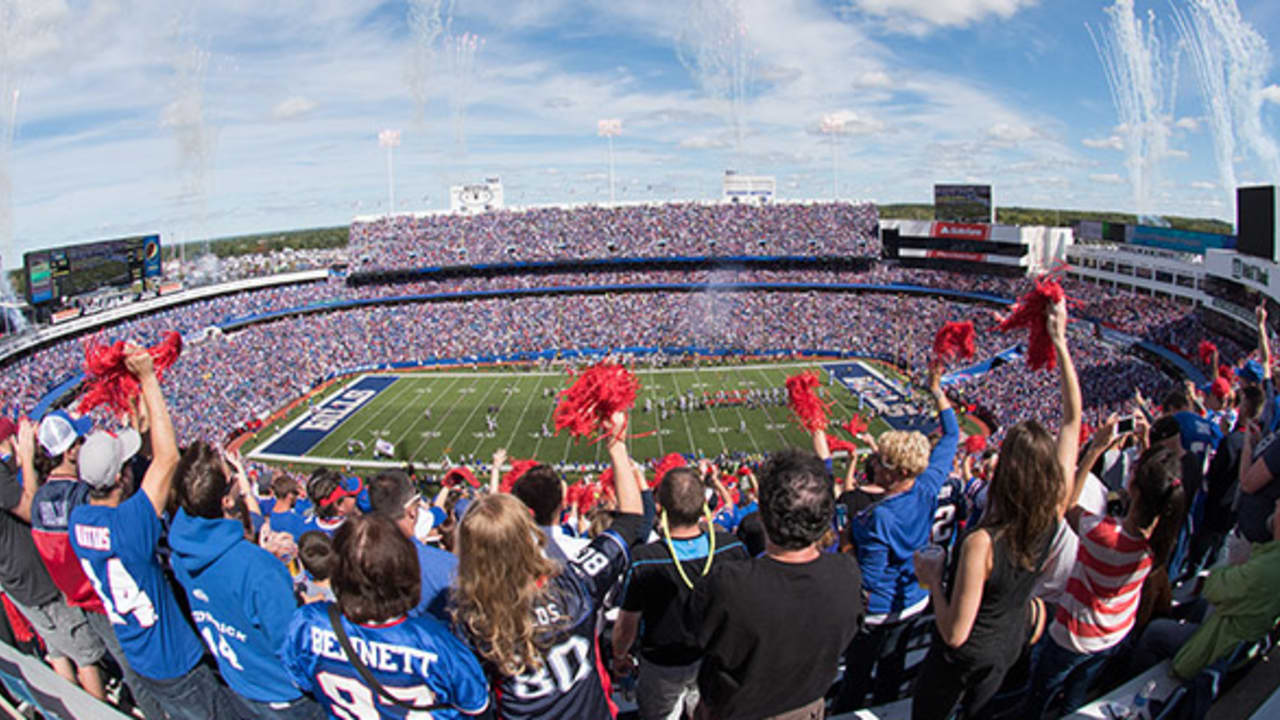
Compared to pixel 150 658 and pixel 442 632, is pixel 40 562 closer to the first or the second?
pixel 150 658

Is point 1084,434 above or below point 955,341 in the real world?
below

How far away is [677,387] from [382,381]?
15680 mm

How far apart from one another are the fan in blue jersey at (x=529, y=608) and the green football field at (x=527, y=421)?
18769mm

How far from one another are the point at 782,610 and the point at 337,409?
3325 centimetres

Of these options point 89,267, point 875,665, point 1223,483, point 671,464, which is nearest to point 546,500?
point 875,665

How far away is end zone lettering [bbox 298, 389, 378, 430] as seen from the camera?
30.2 m

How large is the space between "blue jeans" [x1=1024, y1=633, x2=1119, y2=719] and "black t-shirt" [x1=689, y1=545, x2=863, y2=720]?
1510mm

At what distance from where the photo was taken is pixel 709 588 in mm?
2365

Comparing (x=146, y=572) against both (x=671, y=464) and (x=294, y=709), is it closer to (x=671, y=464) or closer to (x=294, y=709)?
(x=294, y=709)

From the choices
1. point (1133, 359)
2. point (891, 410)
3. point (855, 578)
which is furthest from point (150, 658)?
point (1133, 359)

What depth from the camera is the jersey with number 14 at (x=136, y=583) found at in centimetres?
309

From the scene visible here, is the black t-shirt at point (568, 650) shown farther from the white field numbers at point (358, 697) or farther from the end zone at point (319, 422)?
the end zone at point (319, 422)

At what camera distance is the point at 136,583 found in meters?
3.16

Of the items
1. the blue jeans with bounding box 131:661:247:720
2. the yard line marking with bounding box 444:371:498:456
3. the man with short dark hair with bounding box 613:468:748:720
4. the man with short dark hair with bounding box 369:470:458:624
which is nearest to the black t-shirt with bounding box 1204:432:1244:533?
the man with short dark hair with bounding box 613:468:748:720
